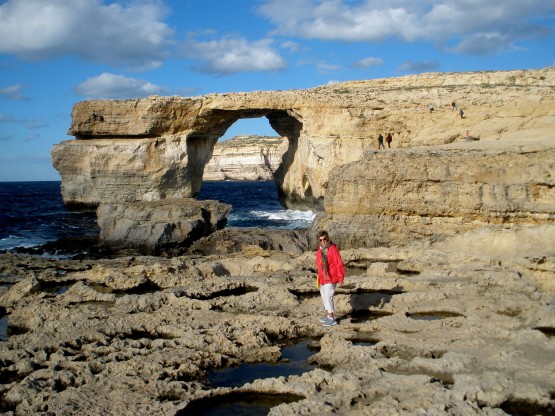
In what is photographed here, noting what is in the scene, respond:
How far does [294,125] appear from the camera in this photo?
37219 mm

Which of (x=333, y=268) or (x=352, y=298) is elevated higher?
(x=333, y=268)

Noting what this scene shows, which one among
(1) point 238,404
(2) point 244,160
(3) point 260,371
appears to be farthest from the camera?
(2) point 244,160

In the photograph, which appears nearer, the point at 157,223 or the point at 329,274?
the point at 329,274

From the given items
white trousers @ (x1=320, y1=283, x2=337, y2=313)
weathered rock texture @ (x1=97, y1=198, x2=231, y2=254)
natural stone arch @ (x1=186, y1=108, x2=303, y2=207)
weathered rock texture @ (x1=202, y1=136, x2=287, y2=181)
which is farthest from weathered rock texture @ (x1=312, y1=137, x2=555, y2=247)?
weathered rock texture @ (x1=202, y1=136, x2=287, y2=181)

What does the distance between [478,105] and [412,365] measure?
22921 millimetres

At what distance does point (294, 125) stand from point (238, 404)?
3172cm

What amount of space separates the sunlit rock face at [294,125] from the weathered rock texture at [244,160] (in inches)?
2395

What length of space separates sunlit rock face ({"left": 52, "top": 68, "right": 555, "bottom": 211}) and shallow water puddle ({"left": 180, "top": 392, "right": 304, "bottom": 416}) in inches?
870

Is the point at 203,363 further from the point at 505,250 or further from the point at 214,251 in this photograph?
the point at 214,251

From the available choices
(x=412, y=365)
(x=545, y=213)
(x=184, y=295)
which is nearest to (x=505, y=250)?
(x=545, y=213)

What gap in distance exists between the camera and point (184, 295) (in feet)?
37.3

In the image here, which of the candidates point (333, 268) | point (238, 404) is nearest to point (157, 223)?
point (333, 268)

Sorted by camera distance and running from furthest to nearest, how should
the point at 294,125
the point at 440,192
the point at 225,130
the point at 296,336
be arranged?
the point at 294,125, the point at 225,130, the point at 440,192, the point at 296,336

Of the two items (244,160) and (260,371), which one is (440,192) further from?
(244,160)
